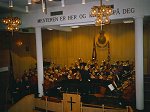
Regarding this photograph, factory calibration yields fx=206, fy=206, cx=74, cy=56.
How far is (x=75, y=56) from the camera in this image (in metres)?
19.0

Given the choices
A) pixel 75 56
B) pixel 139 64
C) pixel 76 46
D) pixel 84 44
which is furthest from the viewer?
pixel 75 56

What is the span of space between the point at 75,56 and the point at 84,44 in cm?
145

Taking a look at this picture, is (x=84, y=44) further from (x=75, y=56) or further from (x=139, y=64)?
(x=139, y=64)

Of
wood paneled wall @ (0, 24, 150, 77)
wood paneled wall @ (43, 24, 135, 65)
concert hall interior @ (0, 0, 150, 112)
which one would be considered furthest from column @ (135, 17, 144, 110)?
wood paneled wall @ (43, 24, 135, 65)

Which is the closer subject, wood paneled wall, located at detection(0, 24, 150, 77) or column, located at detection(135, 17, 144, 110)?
column, located at detection(135, 17, 144, 110)

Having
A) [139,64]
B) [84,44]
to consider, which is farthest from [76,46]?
[139,64]

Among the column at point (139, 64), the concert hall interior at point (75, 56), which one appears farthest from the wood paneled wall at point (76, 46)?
the column at point (139, 64)

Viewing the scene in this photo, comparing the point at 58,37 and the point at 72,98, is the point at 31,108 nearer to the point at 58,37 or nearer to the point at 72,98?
the point at 72,98

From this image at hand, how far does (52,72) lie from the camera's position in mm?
15625

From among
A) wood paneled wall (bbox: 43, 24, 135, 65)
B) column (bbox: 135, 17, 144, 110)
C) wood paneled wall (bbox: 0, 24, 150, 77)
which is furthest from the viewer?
wood paneled wall (bbox: 43, 24, 135, 65)

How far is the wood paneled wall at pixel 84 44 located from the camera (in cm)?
1680

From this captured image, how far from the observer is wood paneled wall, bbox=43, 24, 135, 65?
55.1ft

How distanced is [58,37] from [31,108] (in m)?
9.43

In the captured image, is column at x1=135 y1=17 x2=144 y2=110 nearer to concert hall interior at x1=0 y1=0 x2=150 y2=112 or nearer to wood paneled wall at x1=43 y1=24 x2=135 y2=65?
concert hall interior at x1=0 y1=0 x2=150 y2=112
